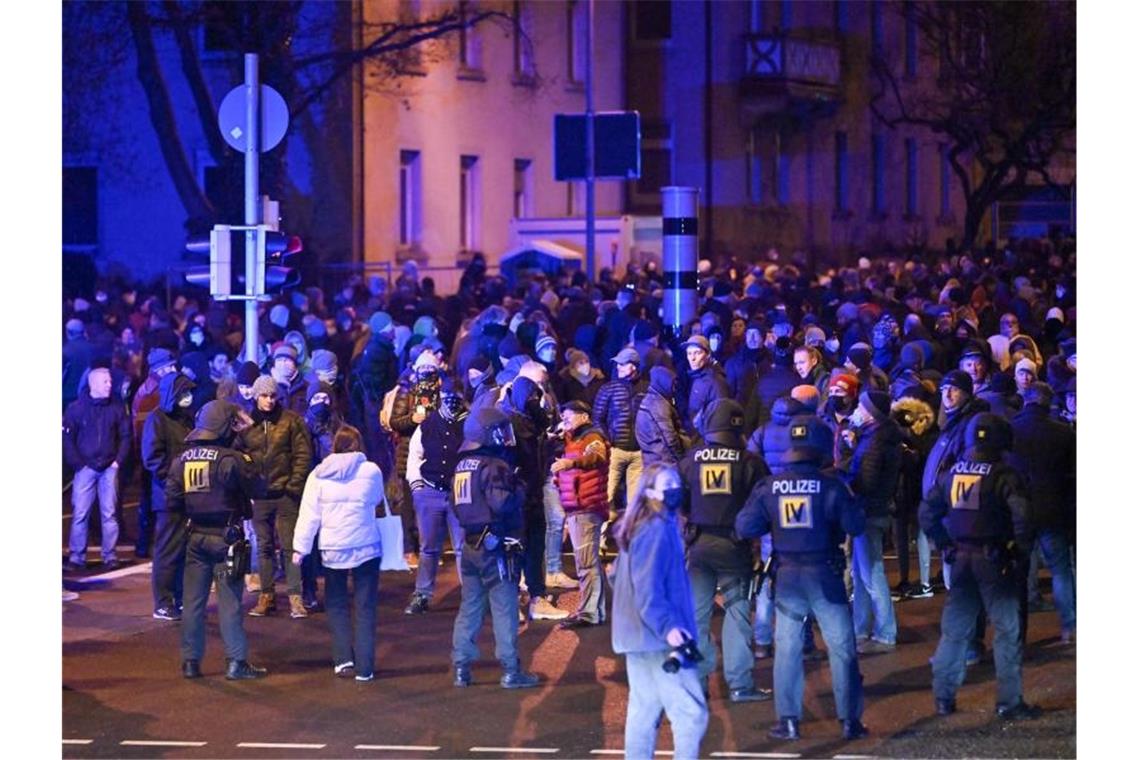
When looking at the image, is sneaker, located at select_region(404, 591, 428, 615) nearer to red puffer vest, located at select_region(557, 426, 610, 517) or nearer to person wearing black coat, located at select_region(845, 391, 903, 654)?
red puffer vest, located at select_region(557, 426, 610, 517)

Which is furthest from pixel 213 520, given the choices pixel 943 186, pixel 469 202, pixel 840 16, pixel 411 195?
pixel 943 186

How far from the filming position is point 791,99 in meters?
49.1

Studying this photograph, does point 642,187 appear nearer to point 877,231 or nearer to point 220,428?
point 877,231

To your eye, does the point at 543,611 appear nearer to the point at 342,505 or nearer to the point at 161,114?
the point at 342,505

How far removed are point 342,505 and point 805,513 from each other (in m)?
3.02

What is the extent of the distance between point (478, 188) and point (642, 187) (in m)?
5.60

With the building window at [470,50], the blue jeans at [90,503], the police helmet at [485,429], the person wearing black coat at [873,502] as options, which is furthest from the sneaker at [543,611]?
the building window at [470,50]

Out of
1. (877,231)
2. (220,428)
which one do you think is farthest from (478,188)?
(220,428)

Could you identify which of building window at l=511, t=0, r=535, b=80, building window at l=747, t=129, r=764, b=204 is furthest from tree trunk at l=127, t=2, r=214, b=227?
building window at l=747, t=129, r=764, b=204

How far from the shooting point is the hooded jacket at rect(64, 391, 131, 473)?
17.3 m

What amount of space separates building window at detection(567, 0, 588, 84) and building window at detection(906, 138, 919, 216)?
1629 cm

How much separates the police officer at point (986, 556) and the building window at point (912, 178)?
47161 mm

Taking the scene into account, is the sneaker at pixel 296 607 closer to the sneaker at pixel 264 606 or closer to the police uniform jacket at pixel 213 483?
the sneaker at pixel 264 606

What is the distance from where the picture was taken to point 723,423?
40.6 feet
